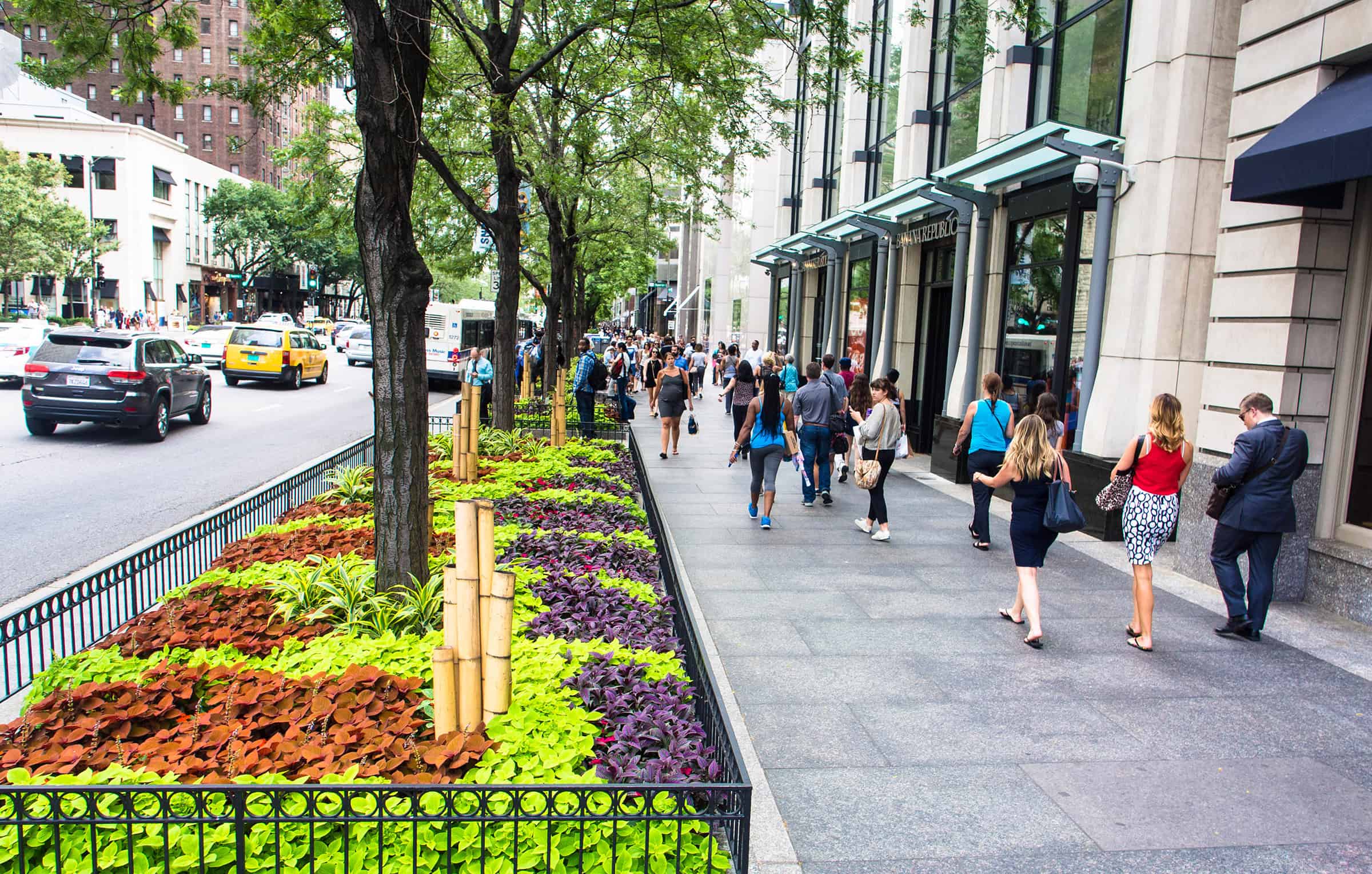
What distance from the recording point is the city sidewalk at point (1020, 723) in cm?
404

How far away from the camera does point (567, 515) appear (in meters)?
8.32

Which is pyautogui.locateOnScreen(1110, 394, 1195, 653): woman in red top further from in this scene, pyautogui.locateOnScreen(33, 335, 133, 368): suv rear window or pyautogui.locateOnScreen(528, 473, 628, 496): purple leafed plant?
pyautogui.locateOnScreen(33, 335, 133, 368): suv rear window

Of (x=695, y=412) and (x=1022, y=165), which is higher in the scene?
(x=1022, y=165)

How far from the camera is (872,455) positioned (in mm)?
10375

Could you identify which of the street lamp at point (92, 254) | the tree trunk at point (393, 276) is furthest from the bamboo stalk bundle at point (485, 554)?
the street lamp at point (92, 254)

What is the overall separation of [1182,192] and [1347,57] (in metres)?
2.41

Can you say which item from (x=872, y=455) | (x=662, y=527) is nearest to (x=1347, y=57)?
(x=872, y=455)

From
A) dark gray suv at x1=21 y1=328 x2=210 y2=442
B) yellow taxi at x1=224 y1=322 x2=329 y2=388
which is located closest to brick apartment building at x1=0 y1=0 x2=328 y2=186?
yellow taxi at x1=224 y1=322 x2=329 y2=388

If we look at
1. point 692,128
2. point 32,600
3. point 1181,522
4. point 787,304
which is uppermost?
point 692,128

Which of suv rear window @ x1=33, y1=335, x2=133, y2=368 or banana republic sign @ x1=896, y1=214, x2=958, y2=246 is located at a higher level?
banana republic sign @ x1=896, y1=214, x2=958, y2=246

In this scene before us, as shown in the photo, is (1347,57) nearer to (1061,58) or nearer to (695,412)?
(1061,58)

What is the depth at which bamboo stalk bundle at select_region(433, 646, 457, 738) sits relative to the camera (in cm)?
376

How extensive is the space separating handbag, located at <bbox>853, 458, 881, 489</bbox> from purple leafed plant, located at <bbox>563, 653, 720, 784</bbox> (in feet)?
18.9

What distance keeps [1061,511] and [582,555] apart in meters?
3.41
